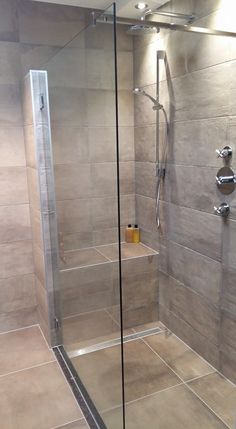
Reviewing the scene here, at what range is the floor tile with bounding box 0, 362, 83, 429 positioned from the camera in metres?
1.85

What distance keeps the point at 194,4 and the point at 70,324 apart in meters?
2.07

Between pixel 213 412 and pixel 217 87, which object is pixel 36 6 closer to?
pixel 217 87

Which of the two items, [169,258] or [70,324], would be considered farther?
[169,258]

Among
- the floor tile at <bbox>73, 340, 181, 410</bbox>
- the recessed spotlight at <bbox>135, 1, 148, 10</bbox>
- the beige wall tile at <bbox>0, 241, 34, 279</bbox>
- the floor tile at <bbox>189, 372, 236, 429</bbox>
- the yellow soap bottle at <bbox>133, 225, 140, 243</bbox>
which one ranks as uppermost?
the recessed spotlight at <bbox>135, 1, 148, 10</bbox>

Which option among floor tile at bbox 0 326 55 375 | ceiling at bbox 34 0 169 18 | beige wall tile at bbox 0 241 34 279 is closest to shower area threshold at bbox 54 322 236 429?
floor tile at bbox 0 326 55 375

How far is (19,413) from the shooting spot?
191 cm

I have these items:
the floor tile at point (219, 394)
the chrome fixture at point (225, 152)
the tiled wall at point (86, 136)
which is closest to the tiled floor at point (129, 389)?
the floor tile at point (219, 394)

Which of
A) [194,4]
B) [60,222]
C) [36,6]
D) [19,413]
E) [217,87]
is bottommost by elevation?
[19,413]

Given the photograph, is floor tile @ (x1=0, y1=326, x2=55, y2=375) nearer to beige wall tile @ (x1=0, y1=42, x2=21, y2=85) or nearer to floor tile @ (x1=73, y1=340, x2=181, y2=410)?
floor tile @ (x1=73, y1=340, x2=181, y2=410)

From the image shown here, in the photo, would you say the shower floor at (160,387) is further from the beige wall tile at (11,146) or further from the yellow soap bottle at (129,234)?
the beige wall tile at (11,146)

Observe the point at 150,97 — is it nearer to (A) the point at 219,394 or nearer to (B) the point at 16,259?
(B) the point at 16,259

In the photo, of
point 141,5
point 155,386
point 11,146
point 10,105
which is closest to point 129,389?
point 155,386

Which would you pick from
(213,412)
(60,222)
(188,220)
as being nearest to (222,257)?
(188,220)

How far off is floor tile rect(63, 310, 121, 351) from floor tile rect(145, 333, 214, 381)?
559mm
